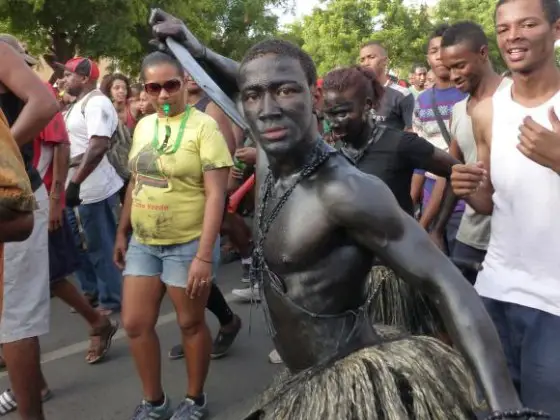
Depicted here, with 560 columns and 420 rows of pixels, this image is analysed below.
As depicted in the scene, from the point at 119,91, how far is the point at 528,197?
20.9 feet

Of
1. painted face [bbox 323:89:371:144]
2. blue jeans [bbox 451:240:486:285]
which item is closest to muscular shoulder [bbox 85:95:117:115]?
painted face [bbox 323:89:371:144]

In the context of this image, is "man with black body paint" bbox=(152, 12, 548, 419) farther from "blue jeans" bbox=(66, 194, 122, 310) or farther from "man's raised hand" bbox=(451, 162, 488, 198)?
"blue jeans" bbox=(66, 194, 122, 310)

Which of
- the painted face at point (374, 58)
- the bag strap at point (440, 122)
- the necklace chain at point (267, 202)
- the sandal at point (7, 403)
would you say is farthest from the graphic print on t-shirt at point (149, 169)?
the painted face at point (374, 58)

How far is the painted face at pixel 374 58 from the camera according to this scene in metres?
6.00

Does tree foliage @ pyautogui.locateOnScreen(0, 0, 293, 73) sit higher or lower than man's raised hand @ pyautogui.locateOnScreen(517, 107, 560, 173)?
higher

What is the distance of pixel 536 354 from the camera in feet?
7.69

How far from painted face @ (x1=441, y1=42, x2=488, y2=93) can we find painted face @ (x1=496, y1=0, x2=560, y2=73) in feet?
4.25

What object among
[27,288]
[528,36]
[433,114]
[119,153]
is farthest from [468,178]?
[119,153]

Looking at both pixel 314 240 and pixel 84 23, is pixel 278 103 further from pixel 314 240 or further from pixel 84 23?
pixel 84 23

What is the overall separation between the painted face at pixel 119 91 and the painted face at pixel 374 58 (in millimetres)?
3158

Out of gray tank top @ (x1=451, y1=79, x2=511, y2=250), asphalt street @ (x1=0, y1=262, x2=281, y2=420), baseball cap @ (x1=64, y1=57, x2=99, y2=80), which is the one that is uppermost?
baseball cap @ (x1=64, y1=57, x2=99, y2=80)

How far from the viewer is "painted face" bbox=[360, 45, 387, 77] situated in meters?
6.00

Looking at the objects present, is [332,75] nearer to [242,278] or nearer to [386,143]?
[386,143]

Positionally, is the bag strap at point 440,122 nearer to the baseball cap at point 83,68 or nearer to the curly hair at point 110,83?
the baseball cap at point 83,68
